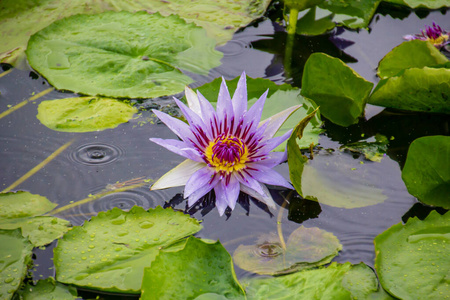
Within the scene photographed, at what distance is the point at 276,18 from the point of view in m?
3.54

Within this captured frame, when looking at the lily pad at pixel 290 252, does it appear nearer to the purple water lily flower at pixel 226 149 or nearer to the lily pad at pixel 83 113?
the purple water lily flower at pixel 226 149

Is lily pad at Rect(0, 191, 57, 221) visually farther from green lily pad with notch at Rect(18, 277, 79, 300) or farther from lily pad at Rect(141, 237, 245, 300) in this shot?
lily pad at Rect(141, 237, 245, 300)

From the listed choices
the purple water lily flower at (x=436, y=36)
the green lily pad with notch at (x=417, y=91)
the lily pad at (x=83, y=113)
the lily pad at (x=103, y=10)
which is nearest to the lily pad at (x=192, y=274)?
the lily pad at (x=83, y=113)

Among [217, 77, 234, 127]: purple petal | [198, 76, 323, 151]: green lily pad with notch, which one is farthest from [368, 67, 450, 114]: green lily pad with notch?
[217, 77, 234, 127]: purple petal

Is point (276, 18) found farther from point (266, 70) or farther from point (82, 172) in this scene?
point (82, 172)

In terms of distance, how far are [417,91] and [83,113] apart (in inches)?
71.0

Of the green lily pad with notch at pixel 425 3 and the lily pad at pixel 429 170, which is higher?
the green lily pad with notch at pixel 425 3

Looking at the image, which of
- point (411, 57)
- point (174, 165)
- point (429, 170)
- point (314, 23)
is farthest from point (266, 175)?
point (314, 23)

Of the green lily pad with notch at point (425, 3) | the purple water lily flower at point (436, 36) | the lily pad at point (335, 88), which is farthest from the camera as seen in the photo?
the green lily pad with notch at point (425, 3)

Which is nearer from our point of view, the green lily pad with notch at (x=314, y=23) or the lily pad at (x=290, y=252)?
the lily pad at (x=290, y=252)

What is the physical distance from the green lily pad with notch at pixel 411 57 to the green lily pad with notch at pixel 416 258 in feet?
3.65

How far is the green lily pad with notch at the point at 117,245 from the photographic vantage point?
63.2 inches

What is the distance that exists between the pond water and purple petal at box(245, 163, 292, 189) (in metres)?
0.10

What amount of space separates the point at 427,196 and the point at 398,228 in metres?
0.32
